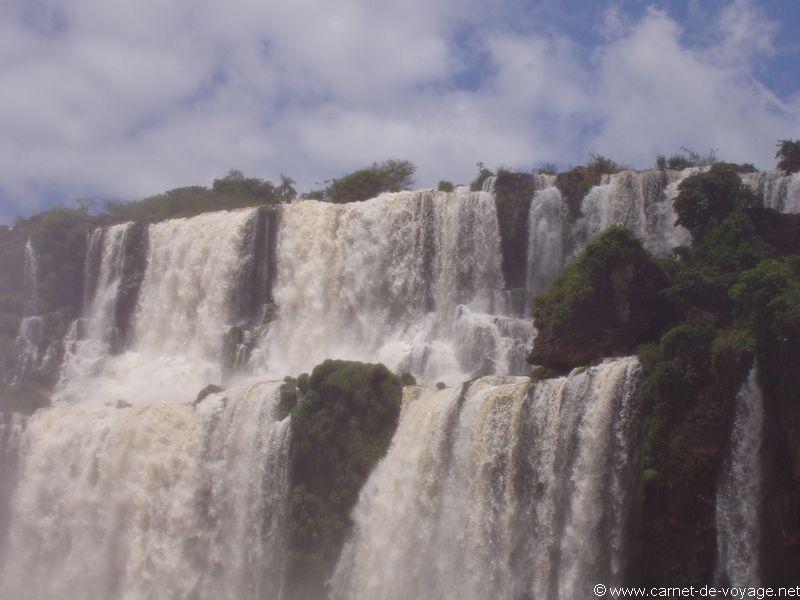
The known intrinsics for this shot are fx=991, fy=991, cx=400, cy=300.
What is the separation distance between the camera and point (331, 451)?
75.0 feet

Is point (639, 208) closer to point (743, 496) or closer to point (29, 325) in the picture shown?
point (743, 496)

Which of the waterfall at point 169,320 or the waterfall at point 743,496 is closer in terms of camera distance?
the waterfall at point 743,496

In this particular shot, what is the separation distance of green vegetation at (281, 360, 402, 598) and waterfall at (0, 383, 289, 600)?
62 cm

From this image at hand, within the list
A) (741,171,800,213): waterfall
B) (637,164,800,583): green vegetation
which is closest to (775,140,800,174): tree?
(741,171,800,213): waterfall

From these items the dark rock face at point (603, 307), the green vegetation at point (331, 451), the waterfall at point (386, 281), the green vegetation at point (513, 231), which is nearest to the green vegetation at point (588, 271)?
the dark rock face at point (603, 307)

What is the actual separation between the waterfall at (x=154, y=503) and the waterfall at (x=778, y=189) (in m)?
13.8

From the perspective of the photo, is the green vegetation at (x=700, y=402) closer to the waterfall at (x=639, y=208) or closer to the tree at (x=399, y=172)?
the waterfall at (x=639, y=208)

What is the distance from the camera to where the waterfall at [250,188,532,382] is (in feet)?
97.2

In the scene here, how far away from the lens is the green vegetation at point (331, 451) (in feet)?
72.3

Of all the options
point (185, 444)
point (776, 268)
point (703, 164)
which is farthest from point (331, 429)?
point (703, 164)

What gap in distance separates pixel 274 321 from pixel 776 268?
17.7 meters

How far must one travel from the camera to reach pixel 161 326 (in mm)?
34438

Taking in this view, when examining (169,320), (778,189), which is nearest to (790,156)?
(778,189)

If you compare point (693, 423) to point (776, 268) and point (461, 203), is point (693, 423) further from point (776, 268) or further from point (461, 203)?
point (461, 203)
